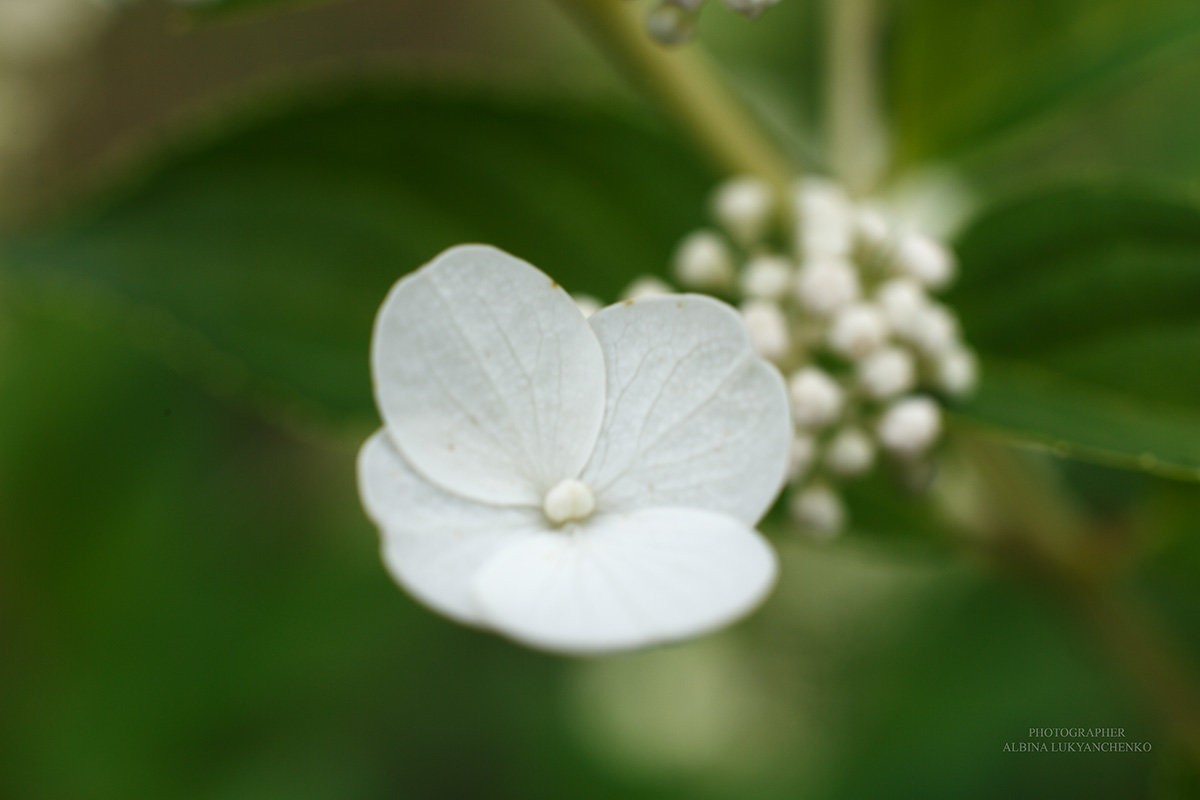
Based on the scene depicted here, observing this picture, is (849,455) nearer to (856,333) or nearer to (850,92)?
(856,333)

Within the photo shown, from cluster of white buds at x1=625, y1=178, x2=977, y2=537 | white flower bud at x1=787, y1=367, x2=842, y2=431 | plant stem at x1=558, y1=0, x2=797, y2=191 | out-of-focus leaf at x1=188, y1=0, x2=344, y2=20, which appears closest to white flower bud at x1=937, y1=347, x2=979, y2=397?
cluster of white buds at x1=625, y1=178, x2=977, y2=537

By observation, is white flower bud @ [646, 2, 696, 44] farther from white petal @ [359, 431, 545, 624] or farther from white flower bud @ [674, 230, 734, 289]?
white petal @ [359, 431, 545, 624]

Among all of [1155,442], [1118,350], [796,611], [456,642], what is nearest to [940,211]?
[1118,350]

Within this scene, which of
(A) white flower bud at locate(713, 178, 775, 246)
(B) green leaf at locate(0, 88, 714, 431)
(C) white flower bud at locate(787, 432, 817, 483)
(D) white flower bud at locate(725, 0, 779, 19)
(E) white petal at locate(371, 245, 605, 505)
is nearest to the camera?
(E) white petal at locate(371, 245, 605, 505)

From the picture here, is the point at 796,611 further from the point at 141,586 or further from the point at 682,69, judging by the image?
the point at 682,69

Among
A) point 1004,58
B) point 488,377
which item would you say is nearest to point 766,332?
point 488,377

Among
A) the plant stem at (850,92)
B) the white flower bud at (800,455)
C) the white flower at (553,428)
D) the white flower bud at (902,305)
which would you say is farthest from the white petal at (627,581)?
the plant stem at (850,92)
